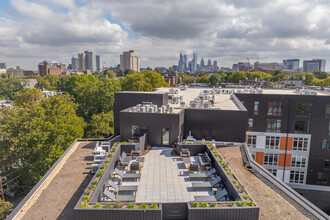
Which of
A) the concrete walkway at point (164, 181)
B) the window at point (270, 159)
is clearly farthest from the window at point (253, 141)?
the concrete walkway at point (164, 181)

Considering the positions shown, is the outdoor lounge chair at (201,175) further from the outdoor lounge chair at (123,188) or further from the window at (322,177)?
the window at (322,177)

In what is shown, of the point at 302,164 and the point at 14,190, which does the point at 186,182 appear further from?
the point at 14,190

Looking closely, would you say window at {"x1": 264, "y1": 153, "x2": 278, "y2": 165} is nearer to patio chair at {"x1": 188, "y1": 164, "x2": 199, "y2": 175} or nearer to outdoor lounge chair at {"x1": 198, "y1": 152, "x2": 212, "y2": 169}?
outdoor lounge chair at {"x1": 198, "y1": 152, "x2": 212, "y2": 169}

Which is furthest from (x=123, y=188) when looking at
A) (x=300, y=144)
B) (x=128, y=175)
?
(x=300, y=144)

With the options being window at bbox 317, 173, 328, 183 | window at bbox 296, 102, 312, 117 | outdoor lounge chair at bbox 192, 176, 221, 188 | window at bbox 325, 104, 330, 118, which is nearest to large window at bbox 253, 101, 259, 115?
window at bbox 296, 102, 312, 117

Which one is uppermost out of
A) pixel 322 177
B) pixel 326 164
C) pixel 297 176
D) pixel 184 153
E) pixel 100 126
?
pixel 184 153

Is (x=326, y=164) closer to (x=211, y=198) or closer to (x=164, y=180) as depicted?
(x=211, y=198)
